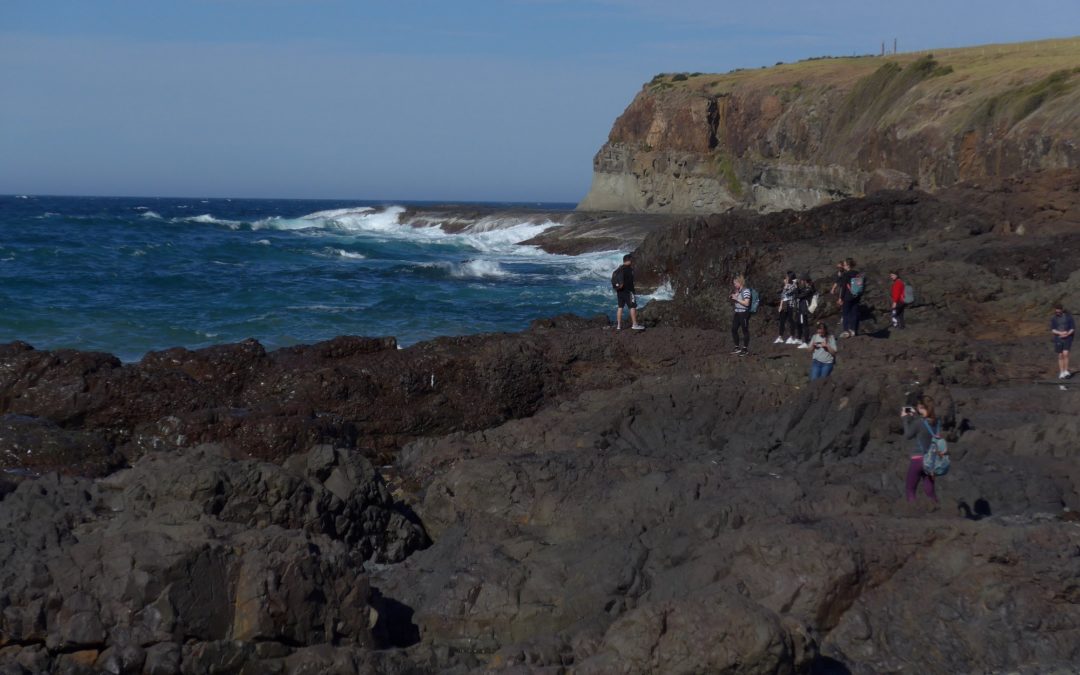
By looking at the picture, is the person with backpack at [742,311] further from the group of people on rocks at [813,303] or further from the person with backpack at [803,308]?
the person with backpack at [803,308]

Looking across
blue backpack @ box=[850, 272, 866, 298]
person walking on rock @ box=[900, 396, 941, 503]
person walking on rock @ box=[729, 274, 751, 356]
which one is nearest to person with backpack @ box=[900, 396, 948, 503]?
person walking on rock @ box=[900, 396, 941, 503]

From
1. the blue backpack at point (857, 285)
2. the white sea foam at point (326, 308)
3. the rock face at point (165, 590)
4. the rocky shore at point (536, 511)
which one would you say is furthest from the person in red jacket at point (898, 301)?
the white sea foam at point (326, 308)

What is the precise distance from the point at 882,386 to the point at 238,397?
7076mm

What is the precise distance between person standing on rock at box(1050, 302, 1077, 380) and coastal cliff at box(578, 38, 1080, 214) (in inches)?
720

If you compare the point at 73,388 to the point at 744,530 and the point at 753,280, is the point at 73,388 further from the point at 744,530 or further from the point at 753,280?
the point at 753,280

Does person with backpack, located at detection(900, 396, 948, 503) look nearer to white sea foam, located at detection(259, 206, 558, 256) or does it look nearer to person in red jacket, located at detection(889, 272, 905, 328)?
person in red jacket, located at detection(889, 272, 905, 328)

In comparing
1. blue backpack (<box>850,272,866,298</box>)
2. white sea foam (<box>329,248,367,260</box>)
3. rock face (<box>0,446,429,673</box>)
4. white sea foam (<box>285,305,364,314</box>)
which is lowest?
white sea foam (<box>285,305,364,314</box>)

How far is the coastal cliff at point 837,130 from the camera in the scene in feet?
119

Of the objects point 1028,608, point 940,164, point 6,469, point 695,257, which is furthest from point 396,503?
point 940,164

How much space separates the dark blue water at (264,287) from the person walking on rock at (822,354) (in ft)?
40.8

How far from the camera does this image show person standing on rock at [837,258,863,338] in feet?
54.6

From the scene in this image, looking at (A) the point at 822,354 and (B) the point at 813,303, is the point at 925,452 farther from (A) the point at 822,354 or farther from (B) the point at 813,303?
(B) the point at 813,303

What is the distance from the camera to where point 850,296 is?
54.9 feet

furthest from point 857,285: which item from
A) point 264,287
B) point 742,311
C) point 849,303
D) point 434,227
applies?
point 434,227
